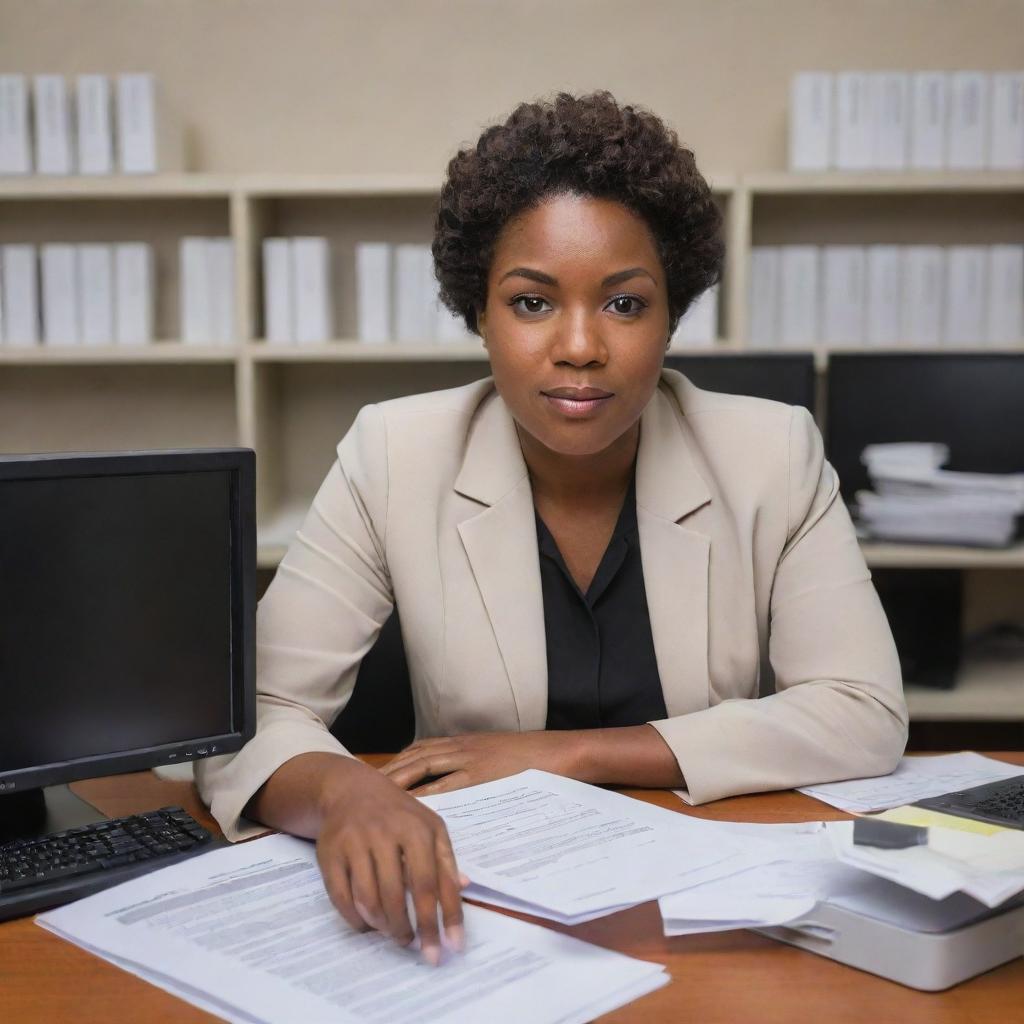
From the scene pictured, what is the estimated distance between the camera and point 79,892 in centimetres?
91

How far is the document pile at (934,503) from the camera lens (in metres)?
2.62

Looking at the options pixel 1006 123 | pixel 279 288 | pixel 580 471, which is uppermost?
pixel 1006 123

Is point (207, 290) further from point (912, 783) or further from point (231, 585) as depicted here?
point (912, 783)

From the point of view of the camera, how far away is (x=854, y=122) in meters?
2.79

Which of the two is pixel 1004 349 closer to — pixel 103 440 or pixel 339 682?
pixel 339 682

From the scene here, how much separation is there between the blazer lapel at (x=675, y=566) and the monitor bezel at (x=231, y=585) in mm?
535

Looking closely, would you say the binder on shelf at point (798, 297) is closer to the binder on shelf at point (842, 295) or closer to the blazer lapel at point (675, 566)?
the binder on shelf at point (842, 295)

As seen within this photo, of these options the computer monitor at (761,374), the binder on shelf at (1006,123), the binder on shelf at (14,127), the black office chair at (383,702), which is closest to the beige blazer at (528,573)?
the black office chair at (383,702)

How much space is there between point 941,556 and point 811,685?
4.93 ft

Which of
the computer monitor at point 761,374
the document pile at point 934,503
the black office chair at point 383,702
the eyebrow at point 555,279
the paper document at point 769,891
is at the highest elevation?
the eyebrow at point 555,279

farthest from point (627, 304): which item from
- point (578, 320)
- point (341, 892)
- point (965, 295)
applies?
point (965, 295)

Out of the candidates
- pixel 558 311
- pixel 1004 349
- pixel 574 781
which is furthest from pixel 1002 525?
pixel 574 781

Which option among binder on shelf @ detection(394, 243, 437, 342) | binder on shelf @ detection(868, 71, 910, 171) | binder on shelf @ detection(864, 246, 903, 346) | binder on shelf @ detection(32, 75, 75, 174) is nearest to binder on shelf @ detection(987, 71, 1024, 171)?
binder on shelf @ detection(868, 71, 910, 171)

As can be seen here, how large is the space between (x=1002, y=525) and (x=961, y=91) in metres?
1.02
